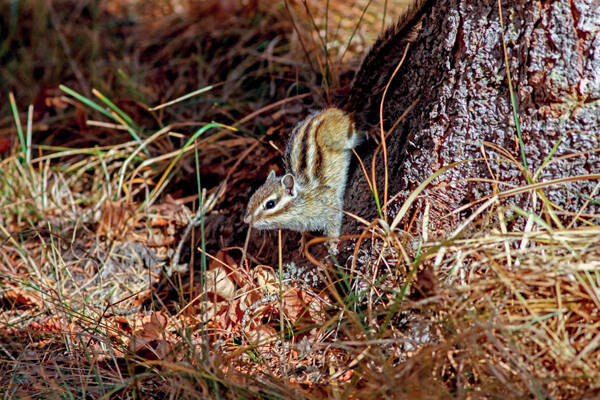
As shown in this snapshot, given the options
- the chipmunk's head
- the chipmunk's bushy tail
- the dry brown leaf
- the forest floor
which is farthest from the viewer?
the chipmunk's head

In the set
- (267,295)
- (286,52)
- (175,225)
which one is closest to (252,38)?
(286,52)

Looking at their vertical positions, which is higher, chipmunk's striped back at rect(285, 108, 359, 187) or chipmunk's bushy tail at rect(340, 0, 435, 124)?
chipmunk's bushy tail at rect(340, 0, 435, 124)

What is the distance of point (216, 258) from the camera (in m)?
2.90

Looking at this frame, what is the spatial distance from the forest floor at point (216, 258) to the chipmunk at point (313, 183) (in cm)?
19

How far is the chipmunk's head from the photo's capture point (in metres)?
2.96

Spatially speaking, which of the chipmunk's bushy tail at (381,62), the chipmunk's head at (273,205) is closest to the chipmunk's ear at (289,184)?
the chipmunk's head at (273,205)

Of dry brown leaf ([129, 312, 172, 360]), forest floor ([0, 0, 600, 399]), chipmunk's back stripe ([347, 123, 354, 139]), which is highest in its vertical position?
chipmunk's back stripe ([347, 123, 354, 139])

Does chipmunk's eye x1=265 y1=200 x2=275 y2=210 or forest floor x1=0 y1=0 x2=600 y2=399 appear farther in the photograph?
chipmunk's eye x1=265 y1=200 x2=275 y2=210

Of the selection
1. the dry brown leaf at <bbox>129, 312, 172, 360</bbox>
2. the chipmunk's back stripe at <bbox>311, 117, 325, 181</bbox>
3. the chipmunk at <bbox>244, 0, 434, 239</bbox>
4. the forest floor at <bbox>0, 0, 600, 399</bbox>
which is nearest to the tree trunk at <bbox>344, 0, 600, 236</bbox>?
the forest floor at <bbox>0, 0, 600, 399</bbox>

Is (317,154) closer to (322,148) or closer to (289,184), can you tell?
(322,148)

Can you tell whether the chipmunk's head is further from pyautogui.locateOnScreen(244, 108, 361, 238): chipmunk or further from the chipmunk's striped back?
the chipmunk's striped back

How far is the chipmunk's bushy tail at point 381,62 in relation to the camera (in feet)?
8.70

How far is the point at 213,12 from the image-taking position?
503 centimetres

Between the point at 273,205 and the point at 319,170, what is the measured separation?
1.02 feet
